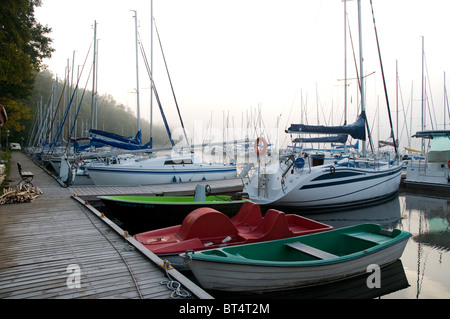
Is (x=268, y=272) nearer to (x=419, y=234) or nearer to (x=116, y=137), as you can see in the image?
(x=419, y=234)

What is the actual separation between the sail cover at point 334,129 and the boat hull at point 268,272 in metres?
8.86

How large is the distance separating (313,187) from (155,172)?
8493mm

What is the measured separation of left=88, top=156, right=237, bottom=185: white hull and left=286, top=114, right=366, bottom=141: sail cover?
589 cm

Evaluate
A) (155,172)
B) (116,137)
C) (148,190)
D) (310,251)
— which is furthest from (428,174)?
(116,137)

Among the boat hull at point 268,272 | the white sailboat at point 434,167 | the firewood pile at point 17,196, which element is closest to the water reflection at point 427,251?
the boat hull at point 268,272

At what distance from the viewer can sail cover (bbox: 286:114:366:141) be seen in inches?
571

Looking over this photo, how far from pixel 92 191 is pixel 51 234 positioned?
7.15 m

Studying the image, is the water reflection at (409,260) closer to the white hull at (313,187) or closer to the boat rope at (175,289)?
the white hull at (313,187)

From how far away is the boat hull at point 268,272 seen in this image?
17.0 feet

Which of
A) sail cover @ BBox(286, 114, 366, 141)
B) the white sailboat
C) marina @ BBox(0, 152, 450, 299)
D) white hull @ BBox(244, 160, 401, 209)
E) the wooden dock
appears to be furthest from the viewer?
the white sailboat

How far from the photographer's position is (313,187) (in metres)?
12.6

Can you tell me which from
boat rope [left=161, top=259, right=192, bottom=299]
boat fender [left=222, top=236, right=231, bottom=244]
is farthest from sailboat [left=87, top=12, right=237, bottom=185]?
boat rope [left=161, top=259, right=192, bottom=299]

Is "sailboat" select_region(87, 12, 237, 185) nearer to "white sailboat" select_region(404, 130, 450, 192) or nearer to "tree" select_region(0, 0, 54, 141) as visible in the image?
"tree" select_region(0, 0, 54, 141)
